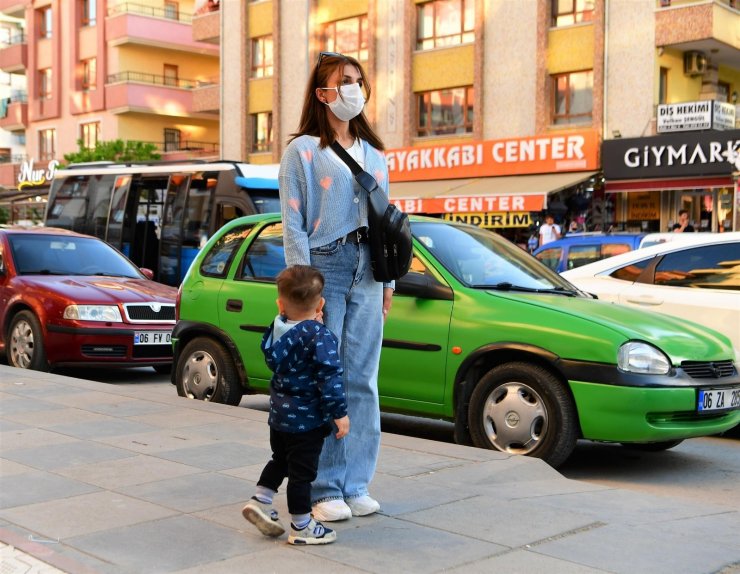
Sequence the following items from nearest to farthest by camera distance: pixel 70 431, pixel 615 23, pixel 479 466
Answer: pixel 479 466, pixel 70 431, pixel 615 23

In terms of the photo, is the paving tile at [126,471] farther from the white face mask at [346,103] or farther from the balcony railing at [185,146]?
the balcony railing at [185,146]

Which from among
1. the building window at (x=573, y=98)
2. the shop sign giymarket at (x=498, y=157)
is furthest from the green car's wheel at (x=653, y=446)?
the building window at (x=573, y=98)

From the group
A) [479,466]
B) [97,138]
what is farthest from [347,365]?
[97,138]

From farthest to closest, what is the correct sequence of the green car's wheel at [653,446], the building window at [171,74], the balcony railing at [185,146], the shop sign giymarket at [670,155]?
the building window at [171,74], the balcony railing at [185,146], the shop sign giymarket at [670,155], the green car's wheel at [653,446]

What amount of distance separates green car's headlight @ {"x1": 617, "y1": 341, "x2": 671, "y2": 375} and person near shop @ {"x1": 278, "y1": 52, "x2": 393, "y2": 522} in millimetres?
2136

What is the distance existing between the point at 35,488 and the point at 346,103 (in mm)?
2421

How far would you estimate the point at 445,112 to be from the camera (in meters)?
32.7

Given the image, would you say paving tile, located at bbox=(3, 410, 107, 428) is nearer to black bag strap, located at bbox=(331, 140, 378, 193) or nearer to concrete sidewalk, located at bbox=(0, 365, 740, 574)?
concrete sidewalk, located at bbox=(0, 365, 740, 574)

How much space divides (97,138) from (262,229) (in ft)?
147

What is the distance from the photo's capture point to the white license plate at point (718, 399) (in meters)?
6.57

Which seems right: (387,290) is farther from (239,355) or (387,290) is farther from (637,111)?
(637,111)

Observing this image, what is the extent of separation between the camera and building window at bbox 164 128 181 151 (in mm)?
51500

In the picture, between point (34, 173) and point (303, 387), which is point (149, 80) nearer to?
point (34, 173)

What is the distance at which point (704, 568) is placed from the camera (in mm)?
4195
